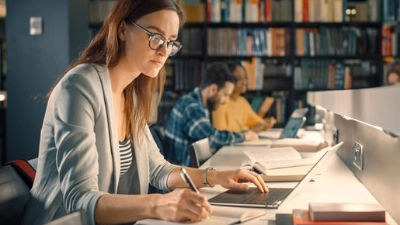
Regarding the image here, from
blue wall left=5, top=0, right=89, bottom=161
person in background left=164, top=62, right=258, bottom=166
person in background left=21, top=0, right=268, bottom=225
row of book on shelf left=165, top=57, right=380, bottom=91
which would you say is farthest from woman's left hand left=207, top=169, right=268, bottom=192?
row of book on shelf left=165, top=57, right=380, bottom=91

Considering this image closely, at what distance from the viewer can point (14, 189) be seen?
5.74ft

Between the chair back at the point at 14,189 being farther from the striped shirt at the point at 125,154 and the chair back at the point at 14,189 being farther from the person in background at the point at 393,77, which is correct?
the person in background at the point at 393,77

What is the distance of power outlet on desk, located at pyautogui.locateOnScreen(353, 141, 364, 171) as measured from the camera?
2.14m

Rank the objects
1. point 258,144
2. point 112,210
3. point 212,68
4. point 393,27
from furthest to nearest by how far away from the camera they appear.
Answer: point 393,27, point 212,68, point 258,144, point 112,210

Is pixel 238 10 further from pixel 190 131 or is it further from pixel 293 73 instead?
pixel 190 131

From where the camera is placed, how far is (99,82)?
5.87 ft

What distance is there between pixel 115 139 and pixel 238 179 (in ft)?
1.31

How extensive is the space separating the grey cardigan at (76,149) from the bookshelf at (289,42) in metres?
4.29

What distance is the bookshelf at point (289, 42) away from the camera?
603 cm

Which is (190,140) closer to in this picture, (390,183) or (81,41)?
(81,41)

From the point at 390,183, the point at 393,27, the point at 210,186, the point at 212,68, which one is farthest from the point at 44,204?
the point at 393,27

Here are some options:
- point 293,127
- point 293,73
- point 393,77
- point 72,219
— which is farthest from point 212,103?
point 72,219

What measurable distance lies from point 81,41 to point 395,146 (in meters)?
3.58

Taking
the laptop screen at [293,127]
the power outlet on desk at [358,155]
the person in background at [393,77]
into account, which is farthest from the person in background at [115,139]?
the person in background at [393,77]
